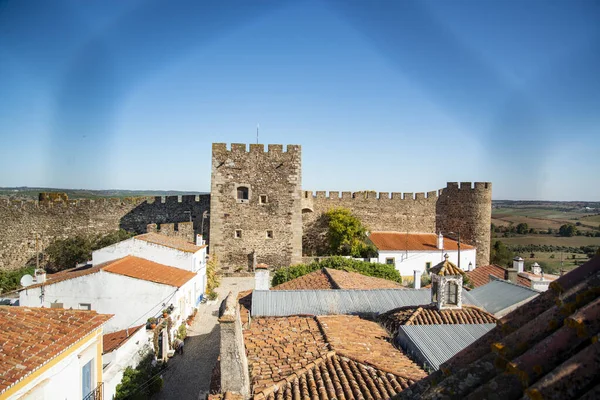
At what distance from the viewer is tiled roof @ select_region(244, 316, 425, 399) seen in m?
5.68

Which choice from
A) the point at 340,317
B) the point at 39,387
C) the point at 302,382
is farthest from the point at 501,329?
the point at 340,317

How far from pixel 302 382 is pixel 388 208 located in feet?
66.7

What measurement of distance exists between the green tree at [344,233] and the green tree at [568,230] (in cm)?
2052

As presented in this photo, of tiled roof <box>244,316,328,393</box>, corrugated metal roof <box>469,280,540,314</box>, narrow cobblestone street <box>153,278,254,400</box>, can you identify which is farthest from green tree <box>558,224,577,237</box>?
tiled roof <box>244,316,328,393</box>

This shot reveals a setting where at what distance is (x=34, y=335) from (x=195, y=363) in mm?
5885

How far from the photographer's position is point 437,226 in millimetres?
26234

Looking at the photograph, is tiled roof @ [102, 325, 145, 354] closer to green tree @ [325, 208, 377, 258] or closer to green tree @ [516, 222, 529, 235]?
green tree @ [325, 208, 377, 258]

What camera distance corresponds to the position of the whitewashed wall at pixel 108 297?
40.5 feet

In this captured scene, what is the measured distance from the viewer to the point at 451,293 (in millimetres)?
8828

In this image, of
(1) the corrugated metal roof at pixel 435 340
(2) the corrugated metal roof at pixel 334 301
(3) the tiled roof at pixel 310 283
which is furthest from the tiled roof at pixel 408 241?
(1) the corrugated metal roof at pixel 435 340

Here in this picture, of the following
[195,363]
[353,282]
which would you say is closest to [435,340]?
[353,282]

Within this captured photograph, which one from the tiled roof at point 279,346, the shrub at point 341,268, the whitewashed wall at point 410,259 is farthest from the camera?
the whitewashed wall at point 410,259

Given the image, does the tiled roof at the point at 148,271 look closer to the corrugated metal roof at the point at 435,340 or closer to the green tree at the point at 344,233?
the corrugated metal roof at the point at 435,340

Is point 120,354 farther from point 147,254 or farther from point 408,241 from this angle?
point 408,241
